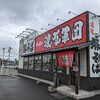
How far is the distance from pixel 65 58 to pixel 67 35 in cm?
277

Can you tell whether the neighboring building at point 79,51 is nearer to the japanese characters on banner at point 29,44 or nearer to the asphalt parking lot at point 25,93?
the asphalt parking lot at point 25,93

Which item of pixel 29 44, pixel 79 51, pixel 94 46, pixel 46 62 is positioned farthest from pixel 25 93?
pixel 29 44

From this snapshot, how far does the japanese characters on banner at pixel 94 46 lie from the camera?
10.7 m

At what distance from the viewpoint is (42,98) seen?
29.9 ft

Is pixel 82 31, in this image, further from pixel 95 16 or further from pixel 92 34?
pixel 95 16

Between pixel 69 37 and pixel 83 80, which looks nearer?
pixel 83 80

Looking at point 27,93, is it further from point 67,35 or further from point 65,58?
point 67,35

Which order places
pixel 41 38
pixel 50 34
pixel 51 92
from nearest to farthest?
1. pixel 51 92
2. pixel 50 34
3. pixel 41 38

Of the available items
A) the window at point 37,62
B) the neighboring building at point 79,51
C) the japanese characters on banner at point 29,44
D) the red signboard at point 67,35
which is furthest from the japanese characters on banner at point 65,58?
the japanese characters on banner at point 29,44

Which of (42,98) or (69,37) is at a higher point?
(69,37)

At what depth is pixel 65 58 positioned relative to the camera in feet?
36.3

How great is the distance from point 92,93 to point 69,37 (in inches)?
198

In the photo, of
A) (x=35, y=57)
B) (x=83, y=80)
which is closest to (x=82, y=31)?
(x=83, y=80)

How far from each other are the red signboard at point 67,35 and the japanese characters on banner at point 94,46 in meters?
0.50
